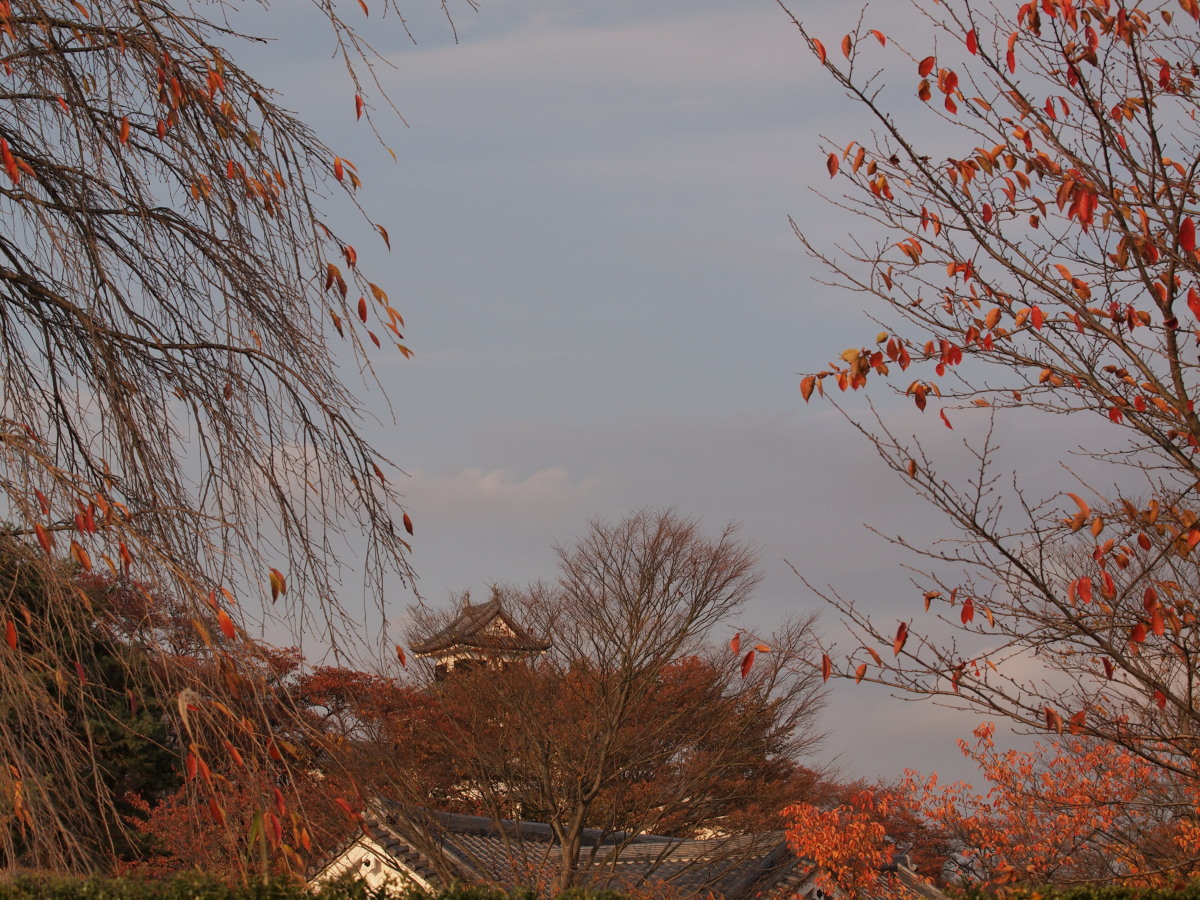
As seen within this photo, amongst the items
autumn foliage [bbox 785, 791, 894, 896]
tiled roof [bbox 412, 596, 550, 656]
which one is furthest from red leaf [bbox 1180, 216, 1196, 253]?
tiled roof [bbox 412, 596, 550, 656]

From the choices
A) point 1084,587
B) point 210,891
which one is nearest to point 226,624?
point 1084,587

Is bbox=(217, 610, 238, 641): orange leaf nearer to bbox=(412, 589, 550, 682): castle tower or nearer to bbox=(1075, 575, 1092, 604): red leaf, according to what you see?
bbox=(1075, 575, 1092, 604): red leaf

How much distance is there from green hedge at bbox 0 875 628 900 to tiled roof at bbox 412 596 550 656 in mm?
7877

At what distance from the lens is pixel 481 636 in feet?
44.9

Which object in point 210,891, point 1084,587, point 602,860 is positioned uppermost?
point 1084,587

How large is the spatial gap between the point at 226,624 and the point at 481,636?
11478 millimetres

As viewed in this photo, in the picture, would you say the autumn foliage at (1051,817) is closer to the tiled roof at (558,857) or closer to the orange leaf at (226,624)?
the tiled roof at (558,857)

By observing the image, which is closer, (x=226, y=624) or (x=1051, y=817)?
(x=226, y=624)

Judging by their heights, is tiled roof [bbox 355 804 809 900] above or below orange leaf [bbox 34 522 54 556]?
below

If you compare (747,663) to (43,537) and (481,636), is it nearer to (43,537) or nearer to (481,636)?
(43,537)

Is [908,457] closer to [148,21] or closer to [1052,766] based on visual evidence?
[148,21]

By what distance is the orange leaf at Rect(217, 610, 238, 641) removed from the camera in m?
2.41

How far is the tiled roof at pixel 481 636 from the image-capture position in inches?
531

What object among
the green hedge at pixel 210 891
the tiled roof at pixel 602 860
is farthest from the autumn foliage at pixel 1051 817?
the green hedge at pixel 210 891
